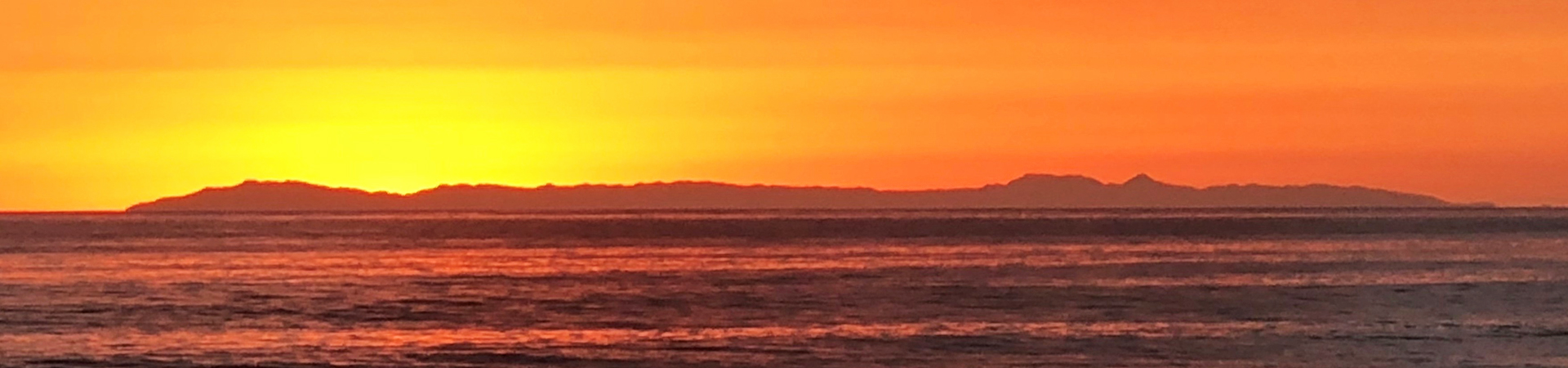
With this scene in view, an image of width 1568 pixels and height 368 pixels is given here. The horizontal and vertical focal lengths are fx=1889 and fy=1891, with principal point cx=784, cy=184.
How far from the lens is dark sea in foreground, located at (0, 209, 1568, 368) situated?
99.8 ft

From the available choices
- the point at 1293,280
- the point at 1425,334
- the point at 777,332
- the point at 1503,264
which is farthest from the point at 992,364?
the point at 1503,264

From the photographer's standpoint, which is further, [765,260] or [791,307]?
[765,260]

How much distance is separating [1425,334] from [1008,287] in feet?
53.2

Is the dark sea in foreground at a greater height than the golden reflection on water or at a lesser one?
lesser

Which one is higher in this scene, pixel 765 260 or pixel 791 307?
pixel 765 260

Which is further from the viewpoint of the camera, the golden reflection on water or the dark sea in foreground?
the golden reflection on water

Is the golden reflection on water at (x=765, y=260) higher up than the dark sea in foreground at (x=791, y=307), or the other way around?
the golden reflection on water at (x=765, y=260)

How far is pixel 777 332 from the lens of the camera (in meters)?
34.1

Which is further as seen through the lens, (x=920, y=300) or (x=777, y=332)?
(x=920, y=300)

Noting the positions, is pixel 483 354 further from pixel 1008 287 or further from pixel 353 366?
pixel 1008 287

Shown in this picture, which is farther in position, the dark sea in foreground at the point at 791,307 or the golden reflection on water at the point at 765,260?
the golden reflection on water at the point at 765,260

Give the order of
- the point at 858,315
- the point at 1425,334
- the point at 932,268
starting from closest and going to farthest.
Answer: the point at 1425,334, the point at 858,315, the point at 932,268

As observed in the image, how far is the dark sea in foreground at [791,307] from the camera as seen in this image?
1197 inches

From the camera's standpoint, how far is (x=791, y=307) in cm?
4059
